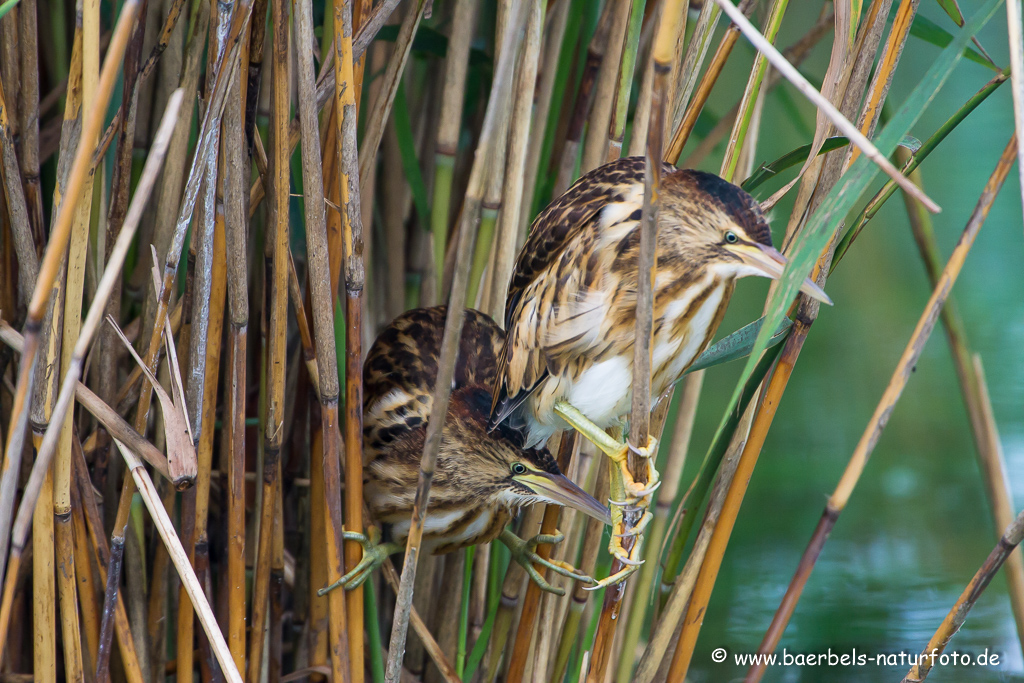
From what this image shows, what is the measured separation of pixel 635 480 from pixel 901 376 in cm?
31

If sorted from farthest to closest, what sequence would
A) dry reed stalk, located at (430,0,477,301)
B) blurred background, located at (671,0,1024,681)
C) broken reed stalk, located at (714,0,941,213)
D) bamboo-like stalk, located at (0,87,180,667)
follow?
blurred background, located at (671,0,1024,681) < dry reed stalk, located at (430,0,477,301) < bamboo-like stalk, located at (0,87,180,667) < broken reed stalk, located at (714,0,941,213)

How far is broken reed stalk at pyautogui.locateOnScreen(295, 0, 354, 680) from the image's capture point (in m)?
0.85

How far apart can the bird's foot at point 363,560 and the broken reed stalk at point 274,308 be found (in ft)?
0.28

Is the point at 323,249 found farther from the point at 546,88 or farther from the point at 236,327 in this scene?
the point at 546,88

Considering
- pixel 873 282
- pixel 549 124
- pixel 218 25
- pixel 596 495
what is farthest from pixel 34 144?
pixel 873 282

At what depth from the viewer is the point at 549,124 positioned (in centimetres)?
119

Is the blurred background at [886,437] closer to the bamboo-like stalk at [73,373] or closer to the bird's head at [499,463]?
the bird's head at [499,463]

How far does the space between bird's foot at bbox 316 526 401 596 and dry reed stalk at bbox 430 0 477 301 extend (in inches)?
15.8

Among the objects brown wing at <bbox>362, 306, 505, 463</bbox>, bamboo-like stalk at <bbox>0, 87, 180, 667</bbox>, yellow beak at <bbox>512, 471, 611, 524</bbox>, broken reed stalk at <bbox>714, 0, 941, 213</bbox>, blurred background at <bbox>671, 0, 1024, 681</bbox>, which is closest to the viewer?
broken reed stalk at <bbox>714, 0, 941, 213</bbox>

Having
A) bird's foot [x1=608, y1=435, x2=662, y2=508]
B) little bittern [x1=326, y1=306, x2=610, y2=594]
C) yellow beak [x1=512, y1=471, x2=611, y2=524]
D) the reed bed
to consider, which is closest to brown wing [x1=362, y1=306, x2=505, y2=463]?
little bittern [x1=326, y1=306, x2=610, y2=594]

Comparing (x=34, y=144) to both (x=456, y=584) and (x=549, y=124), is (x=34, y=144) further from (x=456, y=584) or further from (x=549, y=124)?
(x=456, y=584)

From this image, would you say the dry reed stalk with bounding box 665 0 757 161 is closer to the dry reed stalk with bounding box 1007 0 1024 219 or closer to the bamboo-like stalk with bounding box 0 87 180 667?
the dry reed stalk with bounding box 1007 0 1024 219

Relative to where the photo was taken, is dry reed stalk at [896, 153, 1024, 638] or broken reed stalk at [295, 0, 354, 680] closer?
broken reed stalk at [295, 0, 354, 680]

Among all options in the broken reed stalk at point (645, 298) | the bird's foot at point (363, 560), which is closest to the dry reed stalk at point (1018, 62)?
the broken reed stalk at point (645, 298)
